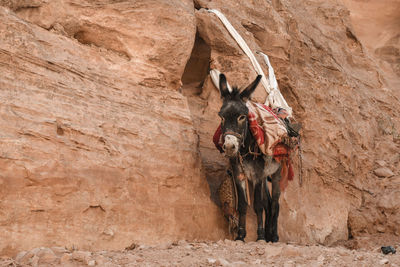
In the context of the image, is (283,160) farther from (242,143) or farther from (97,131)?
(97,131)

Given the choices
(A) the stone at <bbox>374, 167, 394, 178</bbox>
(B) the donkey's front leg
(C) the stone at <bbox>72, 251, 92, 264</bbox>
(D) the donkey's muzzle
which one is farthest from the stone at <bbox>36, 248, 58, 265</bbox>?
(A) the stone at <bbox>374, 167, 394, 178</bbox>

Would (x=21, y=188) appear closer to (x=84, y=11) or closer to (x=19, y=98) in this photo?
(x=19, y=98)

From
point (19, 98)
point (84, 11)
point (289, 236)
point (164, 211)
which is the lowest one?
point (289, 236)

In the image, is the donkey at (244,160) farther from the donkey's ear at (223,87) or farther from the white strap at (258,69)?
the white strap at (258,69)

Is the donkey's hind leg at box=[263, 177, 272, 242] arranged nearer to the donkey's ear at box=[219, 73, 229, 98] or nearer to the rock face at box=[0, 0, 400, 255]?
the rock face at box=[0, 0, 400, 255]

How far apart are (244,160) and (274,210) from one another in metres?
1.19

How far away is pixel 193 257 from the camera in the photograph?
543cm

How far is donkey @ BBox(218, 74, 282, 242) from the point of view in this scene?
7.60 meters

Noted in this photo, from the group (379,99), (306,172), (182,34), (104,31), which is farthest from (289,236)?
(379,99)

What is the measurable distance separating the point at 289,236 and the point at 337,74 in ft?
18.0

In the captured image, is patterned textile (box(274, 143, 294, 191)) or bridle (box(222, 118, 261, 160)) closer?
bridle (box(222, 118, 261, 160))

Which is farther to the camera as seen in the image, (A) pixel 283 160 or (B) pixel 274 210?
(A) pixel 283 160

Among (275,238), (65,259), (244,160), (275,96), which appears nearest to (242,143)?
(244,160)

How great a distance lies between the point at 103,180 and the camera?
20.5 ft
